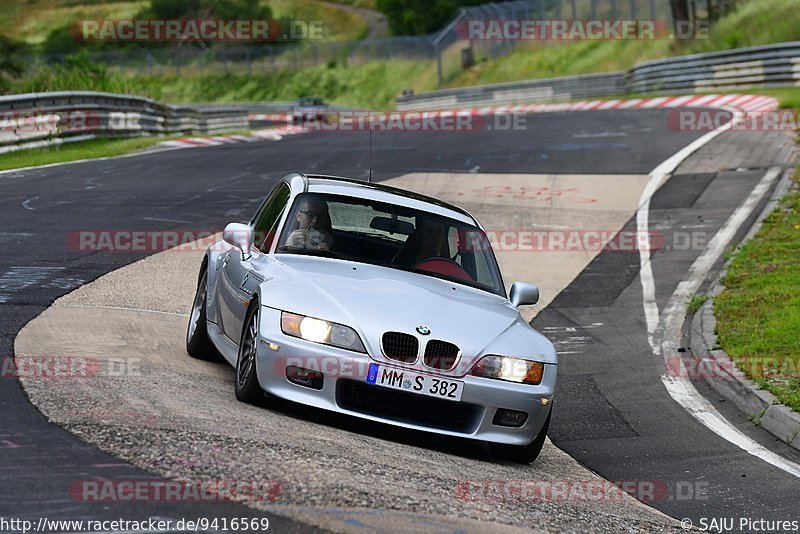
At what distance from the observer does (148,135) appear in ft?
113

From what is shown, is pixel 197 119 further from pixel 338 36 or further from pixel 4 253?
pixel 338 36

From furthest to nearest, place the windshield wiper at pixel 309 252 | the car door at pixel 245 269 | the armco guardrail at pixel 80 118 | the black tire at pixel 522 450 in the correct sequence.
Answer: the armco guardrail at pixel 80 118 → the windshield wiper at pixel 309 252 → the car door at pixel 245 269 → the black tire at pixel 522 450

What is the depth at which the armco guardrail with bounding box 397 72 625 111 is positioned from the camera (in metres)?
46.4

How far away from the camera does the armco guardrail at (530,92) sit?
46.4 meters

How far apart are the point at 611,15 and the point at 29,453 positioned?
49648 mm

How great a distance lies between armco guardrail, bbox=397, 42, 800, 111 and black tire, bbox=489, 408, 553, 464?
29.5 metres

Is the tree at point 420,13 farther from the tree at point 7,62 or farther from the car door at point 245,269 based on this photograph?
the car door at point 245,269

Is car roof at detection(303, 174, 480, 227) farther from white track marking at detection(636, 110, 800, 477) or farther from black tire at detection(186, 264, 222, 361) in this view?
white track marking at detection(636, 110, 800, 477)

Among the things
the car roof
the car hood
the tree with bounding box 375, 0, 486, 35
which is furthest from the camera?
the tree with bounding box 375, 0, 486, 35

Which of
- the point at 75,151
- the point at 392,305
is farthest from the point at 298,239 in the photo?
the point at 75,151

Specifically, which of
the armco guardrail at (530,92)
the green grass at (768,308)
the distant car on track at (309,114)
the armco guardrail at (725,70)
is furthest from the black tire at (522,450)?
the distant car on track at (309,114)

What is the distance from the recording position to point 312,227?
8711mm

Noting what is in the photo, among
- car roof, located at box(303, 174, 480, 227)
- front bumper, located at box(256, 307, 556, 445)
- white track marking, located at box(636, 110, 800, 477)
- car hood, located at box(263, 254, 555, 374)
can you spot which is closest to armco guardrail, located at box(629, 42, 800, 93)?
white track marking, located at box(636, 110, 800, 477)

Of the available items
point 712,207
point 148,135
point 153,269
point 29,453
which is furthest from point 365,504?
point 148,135
